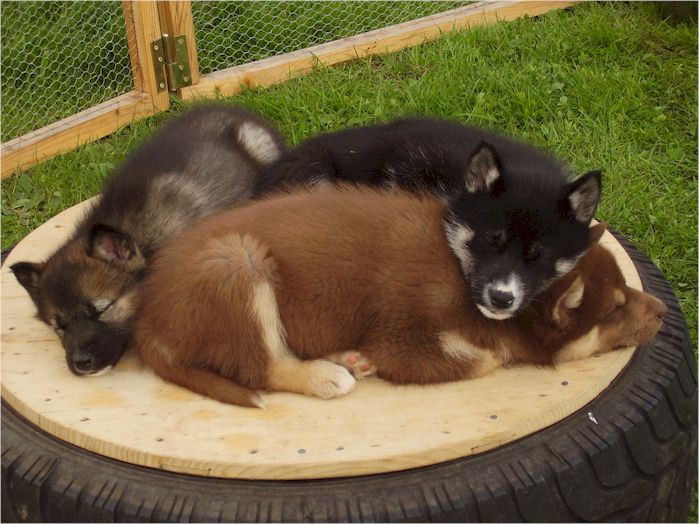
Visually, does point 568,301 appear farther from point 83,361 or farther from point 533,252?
point 83,361

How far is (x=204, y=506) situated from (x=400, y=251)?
1.21m

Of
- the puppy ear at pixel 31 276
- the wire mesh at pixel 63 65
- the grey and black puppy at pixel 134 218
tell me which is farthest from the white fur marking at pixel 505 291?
the wire mesh at pixel 63 65

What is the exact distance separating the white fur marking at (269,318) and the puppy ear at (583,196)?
124 centimetres

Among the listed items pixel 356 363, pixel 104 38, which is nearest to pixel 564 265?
pixel 356 363

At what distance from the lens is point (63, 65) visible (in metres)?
7.60

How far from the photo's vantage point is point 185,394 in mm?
3697

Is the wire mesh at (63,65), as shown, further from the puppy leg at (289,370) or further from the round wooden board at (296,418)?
the puppy leg at (289,370)

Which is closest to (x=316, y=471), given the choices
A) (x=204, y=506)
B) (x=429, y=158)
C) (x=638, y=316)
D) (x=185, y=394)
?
(x=204, y=506)

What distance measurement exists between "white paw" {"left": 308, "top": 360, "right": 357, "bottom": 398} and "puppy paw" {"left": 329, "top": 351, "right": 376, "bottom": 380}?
62mm

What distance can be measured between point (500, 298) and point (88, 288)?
5.85ft

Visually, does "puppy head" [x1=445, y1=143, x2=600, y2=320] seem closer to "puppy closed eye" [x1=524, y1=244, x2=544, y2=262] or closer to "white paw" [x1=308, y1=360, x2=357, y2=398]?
"puppy closed eye" [x1=524, y1=244, x2=544, y2=262]

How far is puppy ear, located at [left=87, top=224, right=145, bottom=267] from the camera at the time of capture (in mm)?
4137

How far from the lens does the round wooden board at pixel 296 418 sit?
3320mm

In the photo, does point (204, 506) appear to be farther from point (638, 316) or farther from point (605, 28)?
point (605, 28)
